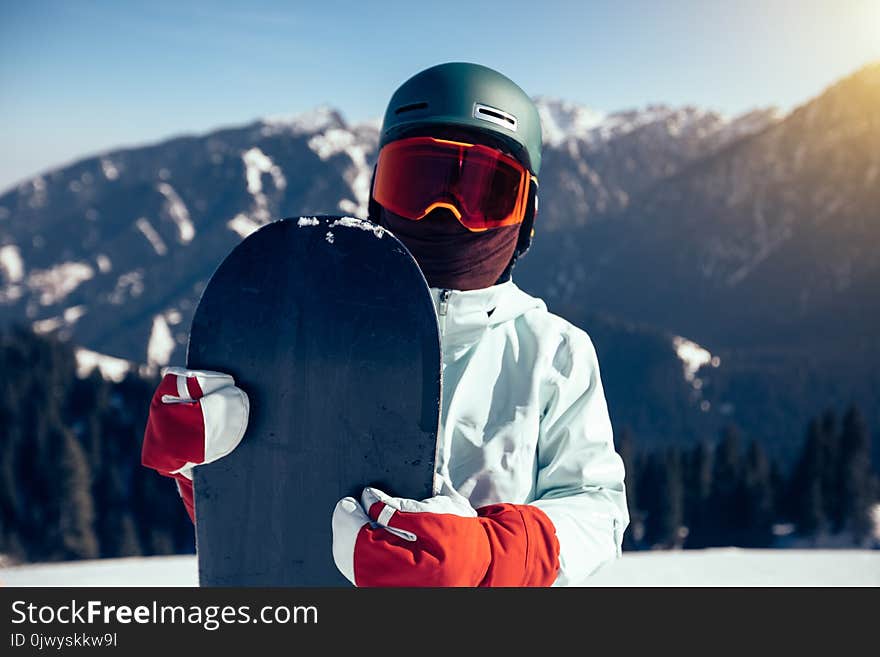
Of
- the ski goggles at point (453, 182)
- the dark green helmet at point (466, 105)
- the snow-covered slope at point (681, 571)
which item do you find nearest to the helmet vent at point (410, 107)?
the dark green helmet at point (466, 105)

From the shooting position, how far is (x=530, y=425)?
2.61 m

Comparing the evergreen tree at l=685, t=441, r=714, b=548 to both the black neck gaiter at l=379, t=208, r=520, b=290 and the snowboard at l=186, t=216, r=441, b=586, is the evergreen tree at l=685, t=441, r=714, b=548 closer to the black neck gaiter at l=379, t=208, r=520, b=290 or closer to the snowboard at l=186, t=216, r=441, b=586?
the black neck gaiter at l=379, t=208, r=520, b=290

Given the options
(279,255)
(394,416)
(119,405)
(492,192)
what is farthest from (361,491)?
(119,405)

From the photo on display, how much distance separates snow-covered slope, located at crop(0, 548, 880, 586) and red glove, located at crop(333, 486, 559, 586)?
5182 mm

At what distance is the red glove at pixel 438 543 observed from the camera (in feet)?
7.00

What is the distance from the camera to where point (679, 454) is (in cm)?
6066

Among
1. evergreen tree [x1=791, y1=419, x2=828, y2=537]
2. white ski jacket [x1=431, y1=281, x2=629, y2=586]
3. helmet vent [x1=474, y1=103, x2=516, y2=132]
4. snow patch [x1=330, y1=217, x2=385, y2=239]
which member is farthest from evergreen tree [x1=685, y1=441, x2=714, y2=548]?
snow patch [x1=330, y1=217, x2=385, y2=239]

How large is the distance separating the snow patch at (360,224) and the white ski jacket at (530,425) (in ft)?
0.94

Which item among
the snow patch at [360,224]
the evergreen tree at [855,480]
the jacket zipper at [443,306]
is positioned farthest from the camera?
the evergreen tree at [855,480]

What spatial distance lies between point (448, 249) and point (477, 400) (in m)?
0.55

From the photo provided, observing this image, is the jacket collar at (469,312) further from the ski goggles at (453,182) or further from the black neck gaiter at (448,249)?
the ski goggles at (453,182)

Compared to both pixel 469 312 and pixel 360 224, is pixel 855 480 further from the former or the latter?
pixel 360 224

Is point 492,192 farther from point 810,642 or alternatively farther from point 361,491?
point 810,642

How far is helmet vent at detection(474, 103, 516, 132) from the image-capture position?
2.82 m
